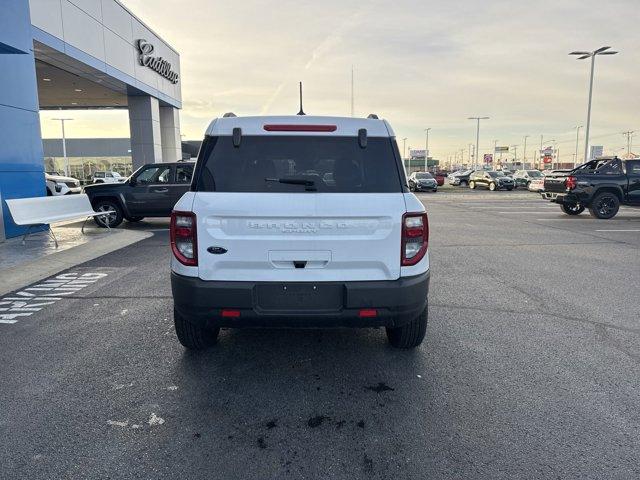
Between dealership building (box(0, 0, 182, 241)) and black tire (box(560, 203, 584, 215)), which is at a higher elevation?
dealership building (box(0, 0, 182, 241))

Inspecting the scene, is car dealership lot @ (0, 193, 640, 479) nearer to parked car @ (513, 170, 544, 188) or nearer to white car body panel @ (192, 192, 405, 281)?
white car body panel @ (192, 192, 405, 281)

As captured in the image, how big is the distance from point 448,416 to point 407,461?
61cm

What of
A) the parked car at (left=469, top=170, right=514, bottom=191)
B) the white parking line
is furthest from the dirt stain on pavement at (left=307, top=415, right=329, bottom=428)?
the parked car at (left=469, top=170, right=514, bottom=191)

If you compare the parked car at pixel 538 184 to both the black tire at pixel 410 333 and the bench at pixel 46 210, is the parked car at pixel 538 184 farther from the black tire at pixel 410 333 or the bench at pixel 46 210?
the black tire at pixel 410 333

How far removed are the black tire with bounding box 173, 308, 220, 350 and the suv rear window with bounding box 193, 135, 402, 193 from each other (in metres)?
1.23

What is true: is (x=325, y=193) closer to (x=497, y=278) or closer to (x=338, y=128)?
(x=338, y=128)

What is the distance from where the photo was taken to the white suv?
3.26 metres

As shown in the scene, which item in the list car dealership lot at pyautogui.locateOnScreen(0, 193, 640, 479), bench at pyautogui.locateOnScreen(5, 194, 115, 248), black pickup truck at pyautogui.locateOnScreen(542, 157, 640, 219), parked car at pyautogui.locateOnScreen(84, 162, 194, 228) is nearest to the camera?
car dealership lot at pyautogui.locateOnScreen(0, 193, 640, 479)

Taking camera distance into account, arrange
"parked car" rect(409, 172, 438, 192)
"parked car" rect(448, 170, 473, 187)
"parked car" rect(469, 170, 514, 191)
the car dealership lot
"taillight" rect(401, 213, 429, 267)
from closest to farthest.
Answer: the car dealership lot
"taillight" rect(401, 213, 429, 267)
"parked car" rect(409, 172, 438, 192)
"parked car" rect(469, 170, 514, 191)
"parked car" rect(448, 170, 473, 187)

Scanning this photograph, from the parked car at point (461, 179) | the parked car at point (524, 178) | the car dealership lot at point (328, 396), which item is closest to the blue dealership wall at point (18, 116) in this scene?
the car dealership lot at point (328, 396)

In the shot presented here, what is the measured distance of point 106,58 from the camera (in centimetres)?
1725

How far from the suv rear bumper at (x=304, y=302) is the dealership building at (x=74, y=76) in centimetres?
793

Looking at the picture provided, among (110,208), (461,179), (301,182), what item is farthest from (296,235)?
(461,179)

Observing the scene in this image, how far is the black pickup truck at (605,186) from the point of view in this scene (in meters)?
15.3
